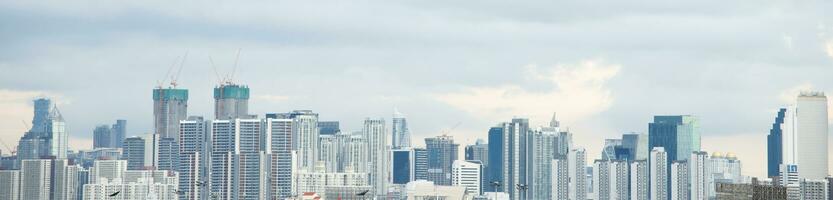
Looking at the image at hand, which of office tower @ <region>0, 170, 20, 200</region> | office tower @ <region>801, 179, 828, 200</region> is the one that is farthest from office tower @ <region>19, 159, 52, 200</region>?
office tower @ <region>801, 179, 828, 200</region>

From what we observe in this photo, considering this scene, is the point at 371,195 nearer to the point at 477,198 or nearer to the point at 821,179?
the point at 477,198

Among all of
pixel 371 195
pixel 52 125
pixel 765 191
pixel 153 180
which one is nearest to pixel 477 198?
pixel 371 195

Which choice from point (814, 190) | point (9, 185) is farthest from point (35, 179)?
point (814, 190)

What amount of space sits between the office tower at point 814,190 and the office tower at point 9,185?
8081 centimetres

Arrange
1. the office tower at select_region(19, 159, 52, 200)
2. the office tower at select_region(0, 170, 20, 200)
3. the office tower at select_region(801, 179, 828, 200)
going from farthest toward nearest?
the office tower at select_region(801, 179, 828, 200) < the office tower at select_region(19, 159, 52, 200) < the office tower at select_region(0, 170, 20, 200)

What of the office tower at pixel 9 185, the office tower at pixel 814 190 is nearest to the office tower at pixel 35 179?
the office tower at pixel 9 185

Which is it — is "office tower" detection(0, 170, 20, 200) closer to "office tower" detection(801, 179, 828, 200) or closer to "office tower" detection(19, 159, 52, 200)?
"office tower" detection(19, 159, 52, 200)

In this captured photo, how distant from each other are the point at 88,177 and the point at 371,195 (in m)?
32.3

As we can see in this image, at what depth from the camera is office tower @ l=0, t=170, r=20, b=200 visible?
162 meters

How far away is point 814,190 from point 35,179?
273ft

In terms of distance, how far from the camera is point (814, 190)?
594ft

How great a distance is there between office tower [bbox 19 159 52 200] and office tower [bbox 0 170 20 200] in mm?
511

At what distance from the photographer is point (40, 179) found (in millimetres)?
172375

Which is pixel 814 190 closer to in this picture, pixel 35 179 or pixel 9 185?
pixel 35 179
